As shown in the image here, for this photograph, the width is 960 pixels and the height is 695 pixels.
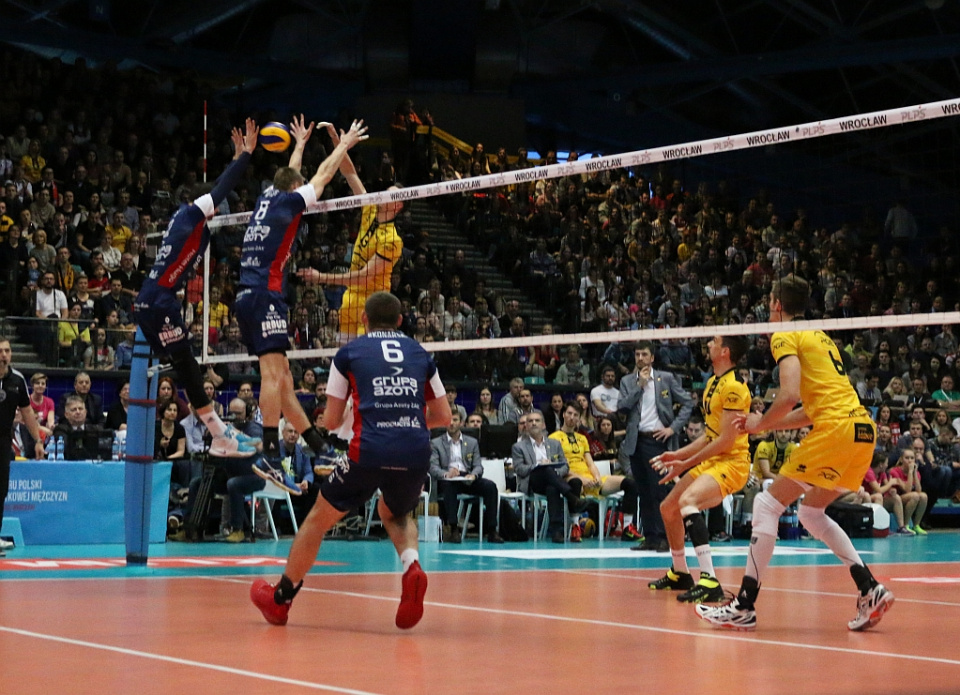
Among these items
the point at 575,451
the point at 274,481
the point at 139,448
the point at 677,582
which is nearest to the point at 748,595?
the point at 677,582

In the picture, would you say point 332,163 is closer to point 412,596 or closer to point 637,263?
point 637,263

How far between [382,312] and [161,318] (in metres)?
3.23

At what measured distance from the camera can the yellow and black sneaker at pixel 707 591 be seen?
28.9ft

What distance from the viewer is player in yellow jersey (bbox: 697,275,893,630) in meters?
7.73

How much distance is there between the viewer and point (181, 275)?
33.6 feet

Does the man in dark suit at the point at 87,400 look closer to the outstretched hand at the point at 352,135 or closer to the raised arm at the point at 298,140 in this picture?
the raised arm at the point at 298,140

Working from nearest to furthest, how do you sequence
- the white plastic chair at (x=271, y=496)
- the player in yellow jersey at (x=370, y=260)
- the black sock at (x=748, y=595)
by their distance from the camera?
the black sock at (x=748, y=595)
the player in yellow jersey at (x=370, y=260)
the white plastic chair at (x=271, y=496)

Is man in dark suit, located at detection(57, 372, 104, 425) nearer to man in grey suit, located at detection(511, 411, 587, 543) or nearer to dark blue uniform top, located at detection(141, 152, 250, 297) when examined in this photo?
man in grey suit, located at detection(511, 411, 587, 543)

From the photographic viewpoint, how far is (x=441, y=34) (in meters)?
29.9

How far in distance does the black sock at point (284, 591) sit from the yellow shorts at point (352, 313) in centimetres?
413

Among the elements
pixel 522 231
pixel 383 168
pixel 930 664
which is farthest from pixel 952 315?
pixel 383 168

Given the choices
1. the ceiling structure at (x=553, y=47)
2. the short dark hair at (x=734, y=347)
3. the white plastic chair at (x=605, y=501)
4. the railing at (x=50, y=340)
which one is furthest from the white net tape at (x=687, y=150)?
the ceiling structure at (x=553, y=47)

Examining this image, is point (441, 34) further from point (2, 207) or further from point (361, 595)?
point (361, 595)

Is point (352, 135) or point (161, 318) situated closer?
point (352, 135)
